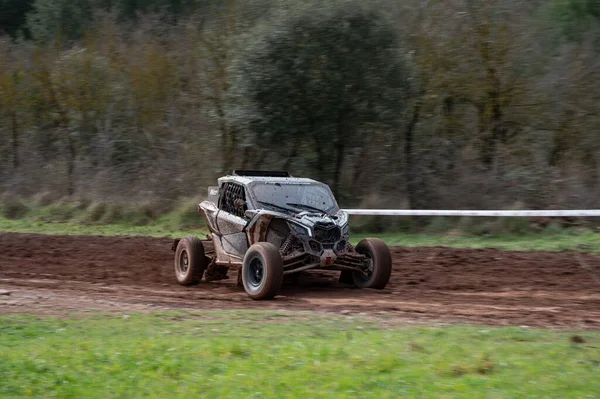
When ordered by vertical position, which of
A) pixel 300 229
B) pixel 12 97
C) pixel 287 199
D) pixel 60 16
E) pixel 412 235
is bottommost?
pixel 412 235

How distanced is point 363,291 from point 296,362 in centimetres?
514

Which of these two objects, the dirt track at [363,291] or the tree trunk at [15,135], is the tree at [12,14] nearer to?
the tree trunk at [15,135]

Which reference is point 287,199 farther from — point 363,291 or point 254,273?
point 363,291

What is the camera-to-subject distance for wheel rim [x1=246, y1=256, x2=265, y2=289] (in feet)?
39.8

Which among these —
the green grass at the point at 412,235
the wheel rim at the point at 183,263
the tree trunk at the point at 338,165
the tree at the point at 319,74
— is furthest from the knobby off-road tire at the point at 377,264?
the tree trunk at the point at 338,165

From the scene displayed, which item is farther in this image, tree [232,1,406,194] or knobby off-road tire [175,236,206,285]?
tree [232,1,406,194]

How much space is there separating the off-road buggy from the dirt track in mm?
350

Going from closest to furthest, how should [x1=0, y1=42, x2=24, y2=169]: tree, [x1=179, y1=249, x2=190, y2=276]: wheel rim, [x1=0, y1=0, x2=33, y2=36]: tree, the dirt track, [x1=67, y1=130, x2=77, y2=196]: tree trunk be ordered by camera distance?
the dirt track
[x1=179, y1=249, x2=190, y2=276]: wheel rim
[x1=67, y1=130, x2=77, y2=196]: tree trunk
[x1=0, y1=42, x2=24, y2=169]: tree
[x1=0, y1=0, x2=33, y2=36]: tree

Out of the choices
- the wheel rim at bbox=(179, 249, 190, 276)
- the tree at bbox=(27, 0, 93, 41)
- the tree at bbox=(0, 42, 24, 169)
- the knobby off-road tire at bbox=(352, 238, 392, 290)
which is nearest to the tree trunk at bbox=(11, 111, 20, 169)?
the tree at bbox=(0, 42, 24, 169)

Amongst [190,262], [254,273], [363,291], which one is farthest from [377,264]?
[190,262]

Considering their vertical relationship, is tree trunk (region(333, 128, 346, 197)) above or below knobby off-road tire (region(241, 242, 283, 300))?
above

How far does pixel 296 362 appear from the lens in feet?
25.0

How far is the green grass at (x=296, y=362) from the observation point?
6.91 meters

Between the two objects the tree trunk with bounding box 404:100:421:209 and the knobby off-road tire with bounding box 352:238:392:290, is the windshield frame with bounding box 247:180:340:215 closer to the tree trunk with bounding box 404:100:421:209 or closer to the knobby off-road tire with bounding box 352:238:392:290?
the knobby off-road tire with bounding box 352:238:392:290
